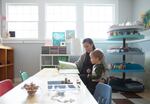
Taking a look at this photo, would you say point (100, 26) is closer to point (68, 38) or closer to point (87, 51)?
point (68, 38)

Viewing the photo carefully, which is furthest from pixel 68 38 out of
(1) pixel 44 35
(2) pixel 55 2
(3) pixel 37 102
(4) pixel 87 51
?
(3) pixel 37 102

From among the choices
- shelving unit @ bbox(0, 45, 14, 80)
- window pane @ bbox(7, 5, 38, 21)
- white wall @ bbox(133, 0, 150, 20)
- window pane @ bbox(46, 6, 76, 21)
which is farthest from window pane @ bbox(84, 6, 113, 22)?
shelving unit @ bbox(0, 45, 14, 80)

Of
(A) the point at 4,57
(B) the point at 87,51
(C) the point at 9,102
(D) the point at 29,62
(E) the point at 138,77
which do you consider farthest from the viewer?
(D) the point at 29,62

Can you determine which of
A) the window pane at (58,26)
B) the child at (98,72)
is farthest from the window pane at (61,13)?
the child at (98,72)

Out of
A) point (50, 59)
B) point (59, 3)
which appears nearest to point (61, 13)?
point (59, 3)

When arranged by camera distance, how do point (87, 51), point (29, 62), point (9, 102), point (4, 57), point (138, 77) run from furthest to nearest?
point (29, 62) → point (138, 77) → point (4, 57) → point (87, 51) → point (9, 102)

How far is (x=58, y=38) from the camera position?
19.8 feet

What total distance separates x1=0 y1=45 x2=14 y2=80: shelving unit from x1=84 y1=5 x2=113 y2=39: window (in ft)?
6.96

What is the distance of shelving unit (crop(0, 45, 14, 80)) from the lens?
5.43m

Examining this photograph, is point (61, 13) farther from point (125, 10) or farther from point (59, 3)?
point (125, 10)

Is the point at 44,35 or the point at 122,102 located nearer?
the point at 122,102

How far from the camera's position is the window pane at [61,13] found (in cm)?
630

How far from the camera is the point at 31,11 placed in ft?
20.5

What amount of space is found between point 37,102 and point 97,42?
194 inches
